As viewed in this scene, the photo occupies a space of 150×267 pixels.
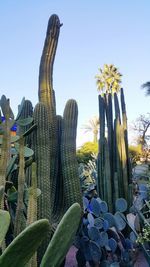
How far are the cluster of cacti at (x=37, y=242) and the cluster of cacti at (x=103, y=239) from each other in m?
1.96

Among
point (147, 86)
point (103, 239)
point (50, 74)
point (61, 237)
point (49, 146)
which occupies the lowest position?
point (103, 239)

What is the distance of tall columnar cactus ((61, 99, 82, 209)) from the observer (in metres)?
2.86

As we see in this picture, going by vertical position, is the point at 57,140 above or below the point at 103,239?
above

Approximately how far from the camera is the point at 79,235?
3.03 meters

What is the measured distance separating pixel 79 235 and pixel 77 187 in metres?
0.50

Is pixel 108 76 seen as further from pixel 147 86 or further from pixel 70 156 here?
pixel 70 156

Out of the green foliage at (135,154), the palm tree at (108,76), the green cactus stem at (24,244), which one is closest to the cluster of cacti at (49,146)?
the green cactus stem at (24,244)

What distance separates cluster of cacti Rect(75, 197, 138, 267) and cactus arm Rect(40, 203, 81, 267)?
6.40 ft

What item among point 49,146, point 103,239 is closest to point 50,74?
point 49,146

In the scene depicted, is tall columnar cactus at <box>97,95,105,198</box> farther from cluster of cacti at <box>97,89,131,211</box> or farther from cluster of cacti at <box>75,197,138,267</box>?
cluster of cacti at <box>75,197,138,267</box>

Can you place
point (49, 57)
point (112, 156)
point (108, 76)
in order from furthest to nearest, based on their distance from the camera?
point (108, 76) → point (112, 156) → point (49, 57)

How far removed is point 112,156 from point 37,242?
3151mm

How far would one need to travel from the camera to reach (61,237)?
2.98ft

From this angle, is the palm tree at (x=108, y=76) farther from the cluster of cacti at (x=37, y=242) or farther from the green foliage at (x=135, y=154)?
the cluster of cacti at (x=37, y=242)
